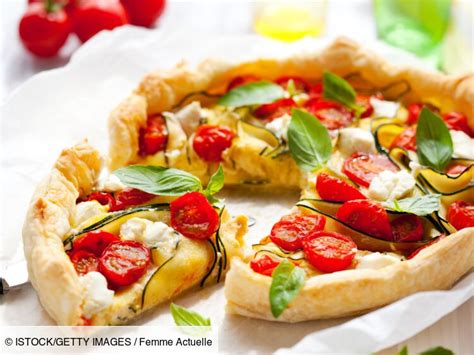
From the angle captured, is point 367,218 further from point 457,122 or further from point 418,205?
point 457,122

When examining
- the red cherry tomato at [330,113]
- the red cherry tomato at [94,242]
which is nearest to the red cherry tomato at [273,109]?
the red cherry tomato at [330,113]

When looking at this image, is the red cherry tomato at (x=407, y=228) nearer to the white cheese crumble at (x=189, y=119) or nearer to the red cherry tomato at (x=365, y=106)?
the red cherry tomato at (x=365, y=106)

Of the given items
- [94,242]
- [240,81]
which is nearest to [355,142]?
[240,81]

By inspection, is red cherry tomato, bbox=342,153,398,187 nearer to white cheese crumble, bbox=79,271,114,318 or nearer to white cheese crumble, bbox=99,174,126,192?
white cheese crumble, bbox=99,174,126,192

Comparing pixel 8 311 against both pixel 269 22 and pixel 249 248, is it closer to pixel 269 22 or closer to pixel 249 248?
Answer: pixel 249 248

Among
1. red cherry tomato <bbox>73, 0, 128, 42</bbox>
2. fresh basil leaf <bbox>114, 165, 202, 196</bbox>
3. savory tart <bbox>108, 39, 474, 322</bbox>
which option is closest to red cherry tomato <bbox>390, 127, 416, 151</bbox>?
savory tart <bbox>108, 39, 474, 322</bbox>
